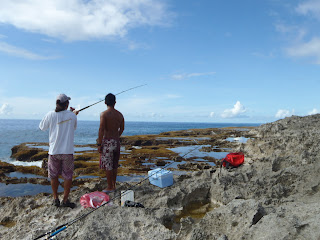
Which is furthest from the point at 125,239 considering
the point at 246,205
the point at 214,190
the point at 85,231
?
the point at 214,190

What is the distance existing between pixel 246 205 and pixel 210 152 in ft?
Result: 54.2

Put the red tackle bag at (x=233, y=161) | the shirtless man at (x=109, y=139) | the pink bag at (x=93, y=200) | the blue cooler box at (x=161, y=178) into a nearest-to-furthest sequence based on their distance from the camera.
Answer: the pink bag at (x=93, y=200) → the shirtless man at (x=109, y=139) → the blue cooler box at (x=161, y=178) → the red tackle bag at (x=233, y=161)

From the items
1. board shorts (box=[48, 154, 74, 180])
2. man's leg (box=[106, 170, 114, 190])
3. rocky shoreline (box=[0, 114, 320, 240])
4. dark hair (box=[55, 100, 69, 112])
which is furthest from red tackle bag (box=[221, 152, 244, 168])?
dark hair (box=[55, 100, 69, 112])

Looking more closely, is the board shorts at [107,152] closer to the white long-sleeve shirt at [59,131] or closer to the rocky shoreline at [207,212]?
the rocky shoreline at [207,212]

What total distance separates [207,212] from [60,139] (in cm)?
297

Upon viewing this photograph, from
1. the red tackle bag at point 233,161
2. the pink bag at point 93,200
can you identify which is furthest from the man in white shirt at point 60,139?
the red tackle bag at point 233,161

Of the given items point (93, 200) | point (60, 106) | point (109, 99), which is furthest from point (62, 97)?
point (93, 200)

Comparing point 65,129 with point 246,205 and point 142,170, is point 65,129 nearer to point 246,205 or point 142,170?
point 246,205

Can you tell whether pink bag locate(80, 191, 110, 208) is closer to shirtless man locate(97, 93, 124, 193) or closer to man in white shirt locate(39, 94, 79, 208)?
man in white shirt locate(39, 94, 79, 208)

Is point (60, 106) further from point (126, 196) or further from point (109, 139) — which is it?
point (126, 196)

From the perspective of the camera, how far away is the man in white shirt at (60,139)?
4.39m

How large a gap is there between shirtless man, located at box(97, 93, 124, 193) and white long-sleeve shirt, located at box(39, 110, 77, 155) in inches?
31.6

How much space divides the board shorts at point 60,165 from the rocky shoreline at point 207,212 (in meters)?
0.63

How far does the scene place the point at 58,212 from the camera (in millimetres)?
4285
